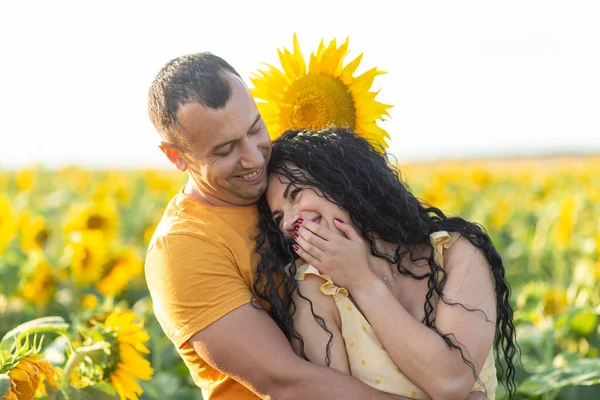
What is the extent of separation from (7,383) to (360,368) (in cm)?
101

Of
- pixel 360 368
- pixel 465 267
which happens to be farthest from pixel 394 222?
pixel 360 368

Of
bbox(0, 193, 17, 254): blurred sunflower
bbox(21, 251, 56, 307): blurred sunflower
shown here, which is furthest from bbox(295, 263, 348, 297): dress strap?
bbox(0, 193, 17, 254): blurred sunflower

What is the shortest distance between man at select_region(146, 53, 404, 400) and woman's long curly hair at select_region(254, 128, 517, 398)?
73 mm

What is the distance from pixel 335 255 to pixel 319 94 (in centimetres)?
87

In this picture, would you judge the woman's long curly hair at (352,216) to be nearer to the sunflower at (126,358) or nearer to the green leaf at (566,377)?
the sunflower at (126,358)

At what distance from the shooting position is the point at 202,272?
8.40ft

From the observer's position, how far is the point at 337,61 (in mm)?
3227

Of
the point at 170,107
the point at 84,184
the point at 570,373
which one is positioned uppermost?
the point at 170,107

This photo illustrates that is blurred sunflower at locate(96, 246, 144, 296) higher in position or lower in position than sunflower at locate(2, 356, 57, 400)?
lower

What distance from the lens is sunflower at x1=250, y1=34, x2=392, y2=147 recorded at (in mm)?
3168

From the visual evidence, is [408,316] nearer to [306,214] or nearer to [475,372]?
[475,372]

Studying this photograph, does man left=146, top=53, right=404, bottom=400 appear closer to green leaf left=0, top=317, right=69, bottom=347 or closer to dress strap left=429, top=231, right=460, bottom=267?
green leaf left=0, top=317, right=69, bottom=347

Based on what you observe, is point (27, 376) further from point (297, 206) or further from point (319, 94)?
point (319, 94)

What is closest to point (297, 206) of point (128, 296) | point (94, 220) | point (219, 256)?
point (219, 256)
